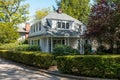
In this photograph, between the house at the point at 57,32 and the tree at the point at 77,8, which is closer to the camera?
the house at the point at 57,32

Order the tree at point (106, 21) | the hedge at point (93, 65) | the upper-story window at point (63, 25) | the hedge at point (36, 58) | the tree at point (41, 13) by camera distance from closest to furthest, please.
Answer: the hedge at point (93, 65), the hedge at point (36, 58), the tree at point (106, 21), the upper-story window at point (63, 25), the tree at point (41, 13)

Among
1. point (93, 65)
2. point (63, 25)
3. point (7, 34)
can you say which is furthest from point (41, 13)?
point (93, 65)

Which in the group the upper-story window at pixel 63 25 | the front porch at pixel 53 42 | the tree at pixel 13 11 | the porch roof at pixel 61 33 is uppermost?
the tree at pixel 13 11

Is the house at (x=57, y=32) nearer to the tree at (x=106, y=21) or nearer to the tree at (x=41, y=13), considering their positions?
the tree at (x=106, y=21)

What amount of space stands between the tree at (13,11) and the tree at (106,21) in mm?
30722

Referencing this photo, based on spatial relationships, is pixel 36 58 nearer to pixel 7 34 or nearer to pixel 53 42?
pixel 53 42

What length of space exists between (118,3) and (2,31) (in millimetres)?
25956

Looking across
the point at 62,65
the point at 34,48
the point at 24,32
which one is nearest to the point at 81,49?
the point at 34,48

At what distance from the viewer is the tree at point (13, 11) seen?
1813 inches

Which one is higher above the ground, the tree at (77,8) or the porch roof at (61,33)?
the tree at (77,8)

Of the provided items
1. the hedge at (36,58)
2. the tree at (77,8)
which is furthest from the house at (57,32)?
the tree at (77,8)

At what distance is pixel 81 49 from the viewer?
3300 centimetres

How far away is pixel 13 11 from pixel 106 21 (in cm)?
3359

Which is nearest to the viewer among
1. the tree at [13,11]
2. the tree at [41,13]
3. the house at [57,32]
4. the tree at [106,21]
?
the tree at [106,21]
